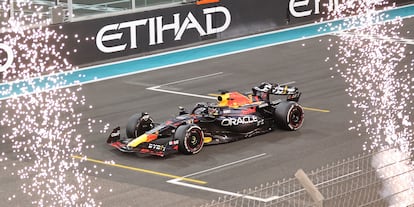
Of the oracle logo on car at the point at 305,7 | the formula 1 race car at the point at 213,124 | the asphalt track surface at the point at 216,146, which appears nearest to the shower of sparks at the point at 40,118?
the asphalt track surface at the point at 216,146

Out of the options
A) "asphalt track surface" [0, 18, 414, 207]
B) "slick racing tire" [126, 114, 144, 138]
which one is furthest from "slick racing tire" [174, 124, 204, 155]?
"slick racing tire" [126, 114, 144, 138]

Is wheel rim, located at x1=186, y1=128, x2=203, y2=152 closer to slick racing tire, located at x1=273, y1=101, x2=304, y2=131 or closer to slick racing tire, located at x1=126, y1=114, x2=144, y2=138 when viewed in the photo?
slick racing tire, located at x1=126, y1=114, x2=144, y2=138

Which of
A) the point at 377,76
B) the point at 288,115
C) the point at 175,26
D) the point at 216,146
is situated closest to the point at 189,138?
the point at 216,146

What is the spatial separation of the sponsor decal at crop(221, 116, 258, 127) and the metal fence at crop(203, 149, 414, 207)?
7.86 feet

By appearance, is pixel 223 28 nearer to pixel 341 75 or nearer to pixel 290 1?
pixel 290 1

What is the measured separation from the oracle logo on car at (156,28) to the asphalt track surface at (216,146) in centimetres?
180

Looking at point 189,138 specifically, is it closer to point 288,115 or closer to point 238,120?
point 238,120

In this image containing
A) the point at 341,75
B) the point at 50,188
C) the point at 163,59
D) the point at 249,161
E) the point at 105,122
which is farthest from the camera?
the point at 163,59

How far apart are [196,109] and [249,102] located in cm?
108

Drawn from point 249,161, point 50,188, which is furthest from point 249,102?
point 50,188

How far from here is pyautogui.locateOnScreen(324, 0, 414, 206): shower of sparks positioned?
19.4 metres

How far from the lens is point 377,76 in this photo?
2475cm

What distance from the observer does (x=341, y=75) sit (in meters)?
24.9

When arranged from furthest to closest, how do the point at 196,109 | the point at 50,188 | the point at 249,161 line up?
the point at 196,109
the point at 249,161
the point at 50,188
